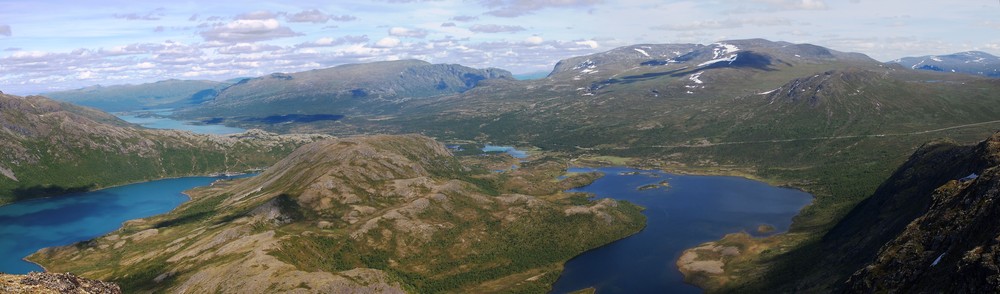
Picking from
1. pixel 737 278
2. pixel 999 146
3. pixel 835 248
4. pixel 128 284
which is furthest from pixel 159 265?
pixel 999 146

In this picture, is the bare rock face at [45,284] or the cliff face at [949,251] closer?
the bare rock face at [45,284]

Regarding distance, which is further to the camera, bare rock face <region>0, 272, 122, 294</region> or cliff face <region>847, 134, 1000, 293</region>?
cliff face <region>847, 134, 1000, 293</region>

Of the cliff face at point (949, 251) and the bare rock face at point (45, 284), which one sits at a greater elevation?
the bare rock face at point (45, 284)

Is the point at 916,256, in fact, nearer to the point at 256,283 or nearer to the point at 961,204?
the point at 961,204

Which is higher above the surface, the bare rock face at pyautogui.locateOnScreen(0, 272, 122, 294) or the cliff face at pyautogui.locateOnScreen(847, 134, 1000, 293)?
the bare rock face at pyautogui.locateOnScreen(0, 272, 122, 294)
